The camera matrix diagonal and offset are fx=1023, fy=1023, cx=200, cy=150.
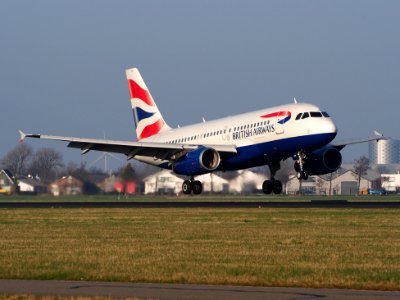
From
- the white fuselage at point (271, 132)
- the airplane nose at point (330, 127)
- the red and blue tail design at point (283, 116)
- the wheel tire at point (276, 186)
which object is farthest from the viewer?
the wheel tire at point (276, 186)

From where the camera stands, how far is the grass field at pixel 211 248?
22.4 metres

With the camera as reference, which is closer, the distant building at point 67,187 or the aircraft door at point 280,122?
the aircraft door at point 280,122

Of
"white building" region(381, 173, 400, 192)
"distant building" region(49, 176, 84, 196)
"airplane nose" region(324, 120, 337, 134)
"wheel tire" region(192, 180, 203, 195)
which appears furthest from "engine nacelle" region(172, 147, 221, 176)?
"white building" region(381, 173, 400, 192)

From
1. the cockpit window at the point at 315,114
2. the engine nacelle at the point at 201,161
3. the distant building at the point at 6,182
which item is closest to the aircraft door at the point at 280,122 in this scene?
the cockpit window at the point at 315,114

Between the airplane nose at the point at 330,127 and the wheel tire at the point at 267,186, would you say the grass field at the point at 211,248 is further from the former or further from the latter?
the wheel tire at the point at 267,186

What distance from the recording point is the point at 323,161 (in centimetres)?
5884

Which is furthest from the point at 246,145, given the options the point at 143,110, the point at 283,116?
the point at 143,110

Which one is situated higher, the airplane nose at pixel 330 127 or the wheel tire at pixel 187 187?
the airplane nose at pixel 330 127

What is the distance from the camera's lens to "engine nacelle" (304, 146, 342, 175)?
58.8 meters

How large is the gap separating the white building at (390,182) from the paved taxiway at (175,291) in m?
102

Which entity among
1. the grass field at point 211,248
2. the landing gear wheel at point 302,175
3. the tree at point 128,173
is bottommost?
the grass field at point 211,248

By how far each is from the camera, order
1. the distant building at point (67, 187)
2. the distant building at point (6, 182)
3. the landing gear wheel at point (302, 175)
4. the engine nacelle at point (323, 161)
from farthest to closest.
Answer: the distant building at point (6, 182) < the distant building at point (67, 187) < the engine nacelle at point (323, 161) < the landing gear wheel at point (302, 175)

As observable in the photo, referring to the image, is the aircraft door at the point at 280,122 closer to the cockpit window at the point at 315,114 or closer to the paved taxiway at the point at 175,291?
the cockpit window at the point at 315,114

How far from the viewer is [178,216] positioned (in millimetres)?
45875
